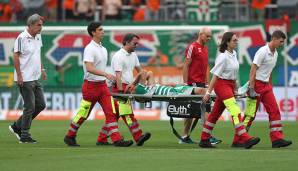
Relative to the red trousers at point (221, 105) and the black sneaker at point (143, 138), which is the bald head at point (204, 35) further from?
the black sneaker at point (143, 138)

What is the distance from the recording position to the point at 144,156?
17781mm

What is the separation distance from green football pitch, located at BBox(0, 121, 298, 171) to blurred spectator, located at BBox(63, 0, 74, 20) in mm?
13313

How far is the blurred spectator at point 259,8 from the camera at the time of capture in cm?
3575

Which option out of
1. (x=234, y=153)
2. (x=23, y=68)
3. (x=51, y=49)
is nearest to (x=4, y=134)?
(x=23, y=68)

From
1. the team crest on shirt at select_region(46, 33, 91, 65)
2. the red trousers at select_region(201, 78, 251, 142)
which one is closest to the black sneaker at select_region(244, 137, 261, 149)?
the red trousers at select_region(201, 78, 251, 142)

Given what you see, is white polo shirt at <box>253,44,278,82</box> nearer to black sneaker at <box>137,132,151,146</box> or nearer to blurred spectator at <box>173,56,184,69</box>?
black sneaker at <box>137,132,151,146</box>

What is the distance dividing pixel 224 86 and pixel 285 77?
44.7ft

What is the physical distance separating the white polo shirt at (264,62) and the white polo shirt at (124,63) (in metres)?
2.44

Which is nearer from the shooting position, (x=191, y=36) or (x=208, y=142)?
(x=208, y=142)

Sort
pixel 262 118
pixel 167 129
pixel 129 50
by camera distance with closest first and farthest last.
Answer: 1. pixel 129 50
2. pixel 167 129
3. pixel 262 118

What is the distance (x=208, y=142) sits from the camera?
19938mm

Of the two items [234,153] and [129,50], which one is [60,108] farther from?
[234,153]

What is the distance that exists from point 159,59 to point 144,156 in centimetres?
1562

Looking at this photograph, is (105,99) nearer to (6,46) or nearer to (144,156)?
(144,156)
